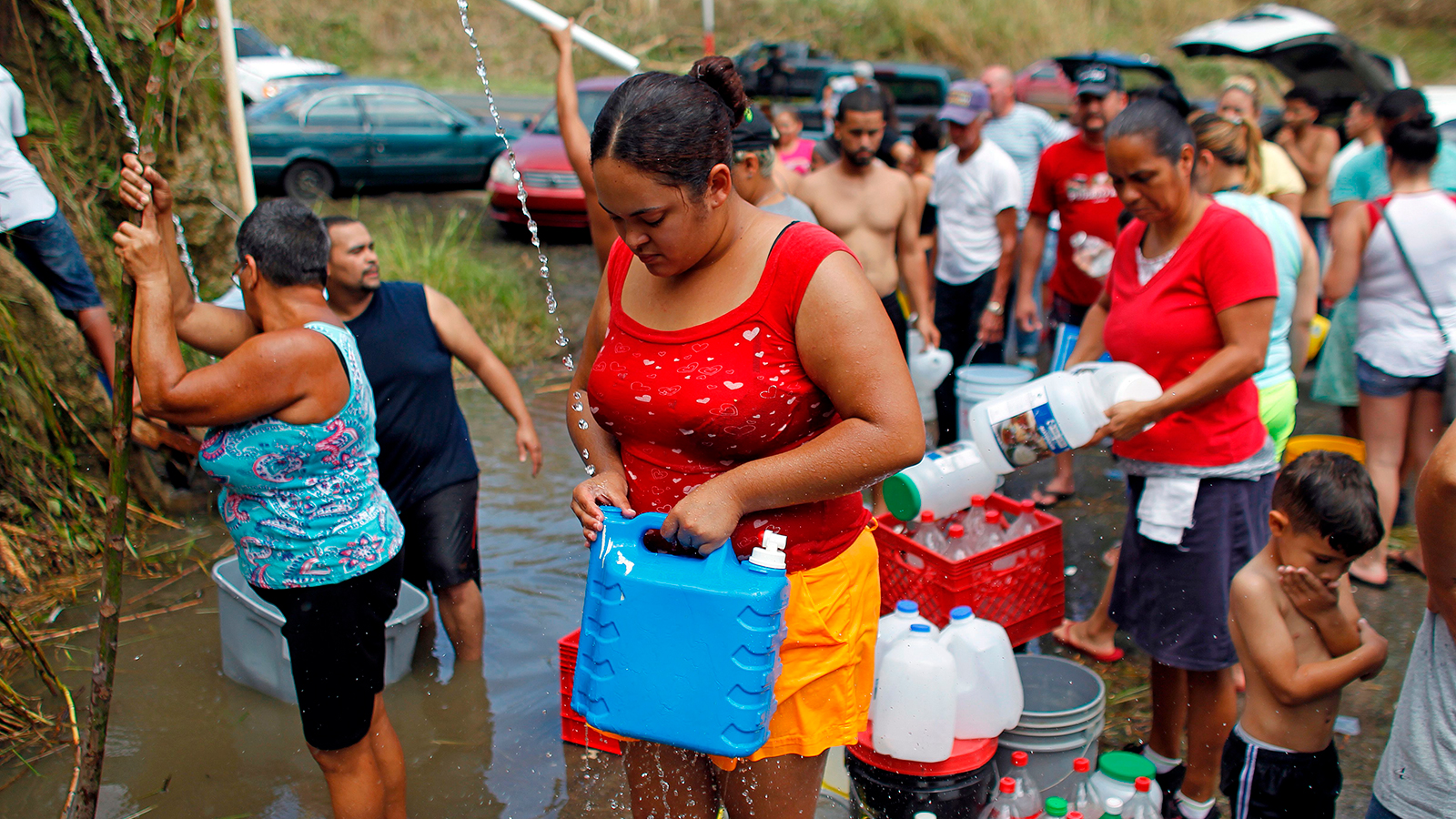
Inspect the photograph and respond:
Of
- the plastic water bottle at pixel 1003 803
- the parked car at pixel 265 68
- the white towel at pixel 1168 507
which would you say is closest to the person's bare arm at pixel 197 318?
the plastic water bottle at pixel 1003 803

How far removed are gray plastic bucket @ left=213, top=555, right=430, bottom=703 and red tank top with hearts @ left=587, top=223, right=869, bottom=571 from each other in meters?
2.02

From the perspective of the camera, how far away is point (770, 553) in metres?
1.77

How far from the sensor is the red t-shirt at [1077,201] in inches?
211

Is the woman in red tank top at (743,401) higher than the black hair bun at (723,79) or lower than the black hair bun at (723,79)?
lower

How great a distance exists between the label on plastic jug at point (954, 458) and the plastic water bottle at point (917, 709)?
113 cm

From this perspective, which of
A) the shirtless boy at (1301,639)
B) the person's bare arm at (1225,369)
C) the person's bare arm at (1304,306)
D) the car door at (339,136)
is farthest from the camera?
the car door at (339,136)

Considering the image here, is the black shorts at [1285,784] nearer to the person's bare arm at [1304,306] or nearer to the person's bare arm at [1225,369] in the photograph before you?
the person's bare arm at [1225,369]

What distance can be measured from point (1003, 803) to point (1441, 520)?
1.45 metres

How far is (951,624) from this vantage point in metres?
3.02

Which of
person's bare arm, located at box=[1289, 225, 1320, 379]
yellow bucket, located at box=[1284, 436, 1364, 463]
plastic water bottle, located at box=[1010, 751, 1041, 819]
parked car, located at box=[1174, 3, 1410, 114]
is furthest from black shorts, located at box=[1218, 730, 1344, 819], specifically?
parked car, located at box=[1174, 3, 1410, 114]

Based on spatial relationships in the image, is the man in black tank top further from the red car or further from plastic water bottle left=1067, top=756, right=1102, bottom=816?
the red car

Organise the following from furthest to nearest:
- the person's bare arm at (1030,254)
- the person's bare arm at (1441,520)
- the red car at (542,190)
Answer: the red car at (542,190) → the person's bare arm at (1030,254) → the person's bare arm at (1441,520)

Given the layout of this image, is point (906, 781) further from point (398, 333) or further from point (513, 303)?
point (513, 303)

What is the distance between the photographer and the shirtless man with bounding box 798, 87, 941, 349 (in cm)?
510
